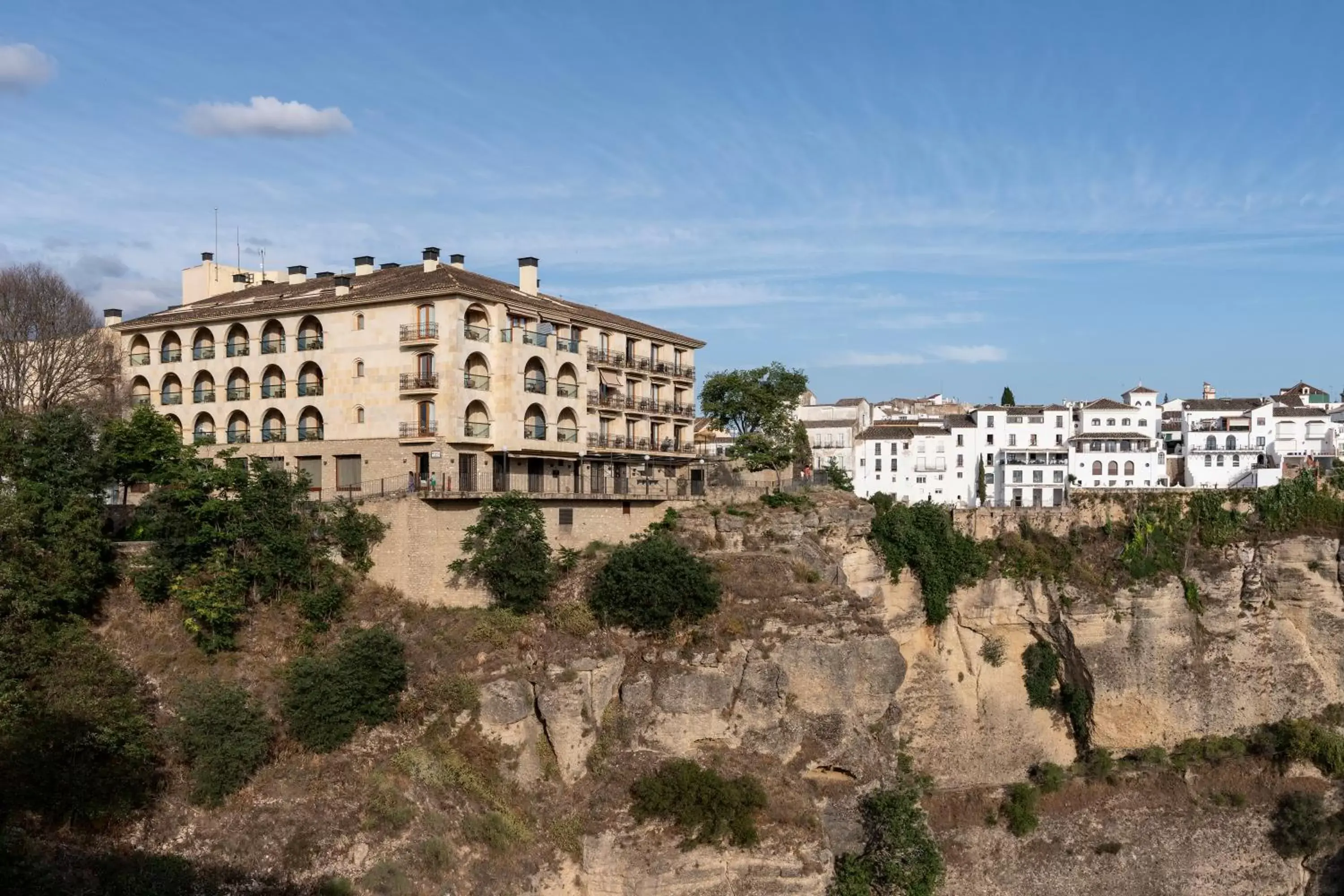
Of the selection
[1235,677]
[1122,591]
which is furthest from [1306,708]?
[1122,591]

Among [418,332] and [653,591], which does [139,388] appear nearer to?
[418,332]

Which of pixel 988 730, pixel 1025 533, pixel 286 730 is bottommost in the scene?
pixel 988 730

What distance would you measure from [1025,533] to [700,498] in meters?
17.2

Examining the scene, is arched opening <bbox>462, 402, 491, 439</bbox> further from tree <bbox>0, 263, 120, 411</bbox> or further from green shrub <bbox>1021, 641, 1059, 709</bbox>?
green shrub <bbox>1021, 641, 1059, 709</bbox>

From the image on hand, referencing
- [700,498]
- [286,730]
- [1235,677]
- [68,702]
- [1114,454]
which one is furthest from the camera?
[1114,454]

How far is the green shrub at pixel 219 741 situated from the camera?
32.4m

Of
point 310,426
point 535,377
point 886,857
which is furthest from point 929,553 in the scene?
point 310,426

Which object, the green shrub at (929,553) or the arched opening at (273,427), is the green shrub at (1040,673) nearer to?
the green shrub at (929,553)

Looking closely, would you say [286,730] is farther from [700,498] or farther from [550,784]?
[700,498]

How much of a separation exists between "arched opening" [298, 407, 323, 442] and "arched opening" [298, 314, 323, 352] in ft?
7.49

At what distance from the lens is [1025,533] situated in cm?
5725

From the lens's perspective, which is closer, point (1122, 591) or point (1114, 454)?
point (1122, 591)

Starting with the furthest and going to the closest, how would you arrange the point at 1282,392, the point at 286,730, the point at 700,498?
the point at 1282,392 < the point at 700,498 < the point at 286,730

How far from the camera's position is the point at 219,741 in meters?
32.8
